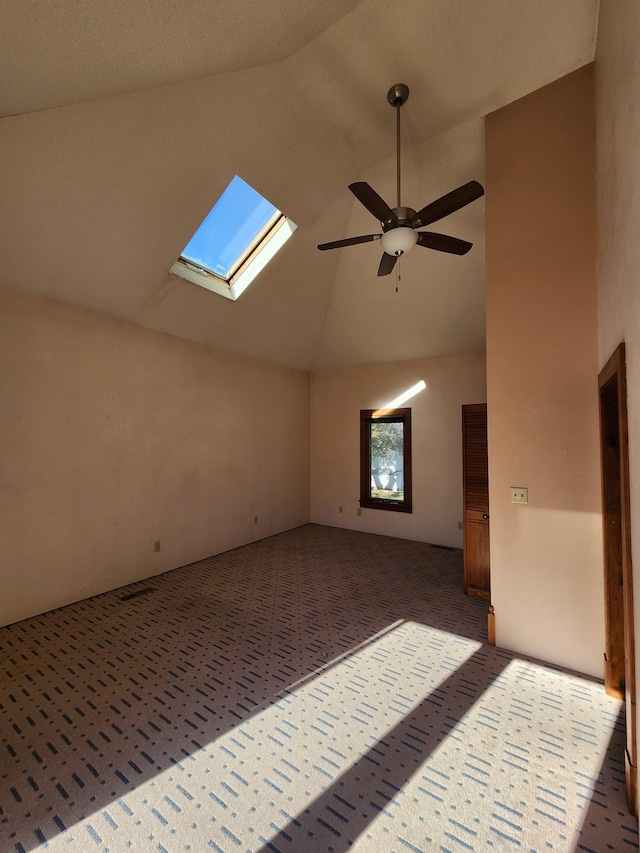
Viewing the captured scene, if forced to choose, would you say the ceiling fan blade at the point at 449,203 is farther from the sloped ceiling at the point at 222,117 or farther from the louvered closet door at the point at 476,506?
the louvered closet door at the point at 476,506

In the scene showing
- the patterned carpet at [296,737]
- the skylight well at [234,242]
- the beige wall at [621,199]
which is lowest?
the patterned carpet at [296,737]

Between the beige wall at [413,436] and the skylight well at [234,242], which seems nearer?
the skylight well at [234,242]

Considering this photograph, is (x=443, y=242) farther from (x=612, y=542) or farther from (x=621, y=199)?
(x=612, y=542)

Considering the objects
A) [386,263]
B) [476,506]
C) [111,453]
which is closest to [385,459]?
[476,506]

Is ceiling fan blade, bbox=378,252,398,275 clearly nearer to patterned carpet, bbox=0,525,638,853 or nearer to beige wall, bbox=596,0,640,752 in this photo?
beige wall, bbox=596,0,640,752

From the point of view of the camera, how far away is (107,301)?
12.3 ft

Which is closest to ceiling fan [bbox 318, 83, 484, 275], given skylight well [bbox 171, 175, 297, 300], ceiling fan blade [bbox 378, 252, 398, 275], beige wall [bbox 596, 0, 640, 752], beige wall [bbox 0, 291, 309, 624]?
ceiling fan blade [bbox 378, 252, 398, 275]

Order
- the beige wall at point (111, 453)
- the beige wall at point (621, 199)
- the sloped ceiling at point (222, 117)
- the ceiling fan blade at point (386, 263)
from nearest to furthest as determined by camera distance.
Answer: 1. the beige wall at point (621, 199)
2. the sloped ceiling at point (222, 117)
3. the ceiling fan blade at point (386, 263)
4. the beige wall at point (111, 453)

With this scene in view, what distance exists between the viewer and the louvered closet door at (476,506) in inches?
145

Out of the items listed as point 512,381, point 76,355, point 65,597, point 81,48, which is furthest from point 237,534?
point 81,48

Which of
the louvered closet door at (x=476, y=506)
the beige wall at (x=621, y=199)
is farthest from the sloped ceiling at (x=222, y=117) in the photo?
the louvered closet door at (x=476, y=506)

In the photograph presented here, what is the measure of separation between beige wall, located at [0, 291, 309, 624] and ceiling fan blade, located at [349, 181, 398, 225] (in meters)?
2.93

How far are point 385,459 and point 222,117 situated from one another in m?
4.84

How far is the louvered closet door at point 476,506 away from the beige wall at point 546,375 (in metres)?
0.90
